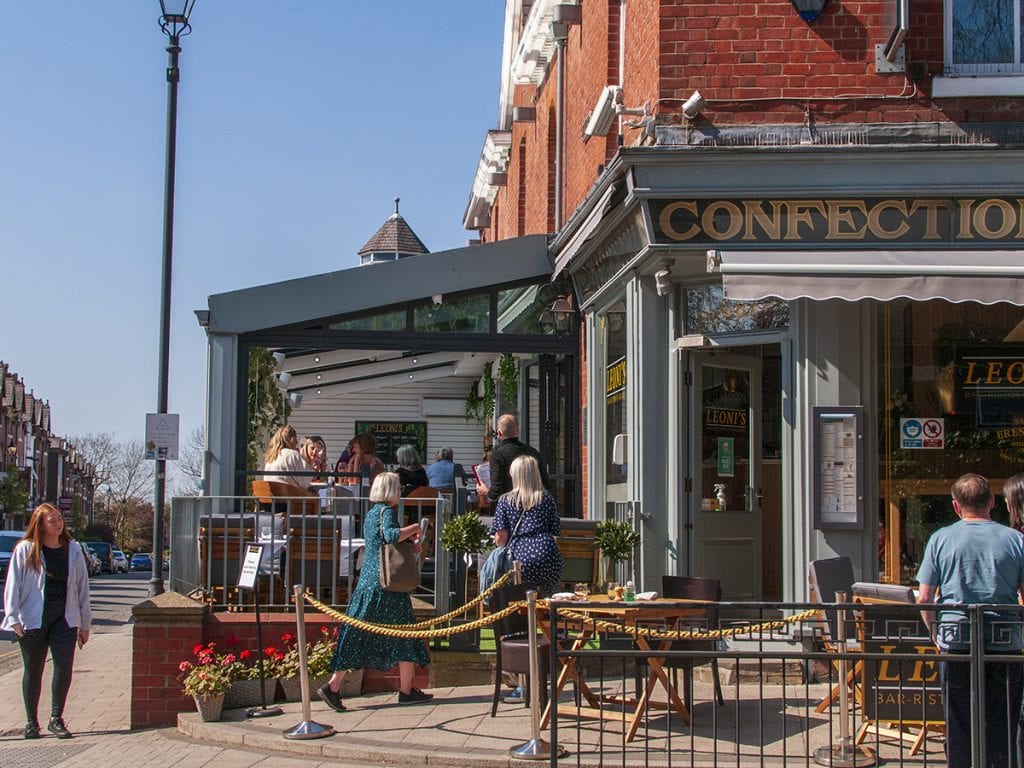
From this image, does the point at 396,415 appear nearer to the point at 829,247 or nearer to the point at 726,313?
the point at 726,313

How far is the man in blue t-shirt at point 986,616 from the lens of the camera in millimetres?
6656

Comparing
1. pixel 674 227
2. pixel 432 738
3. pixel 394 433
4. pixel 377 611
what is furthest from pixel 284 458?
pixel 394 433

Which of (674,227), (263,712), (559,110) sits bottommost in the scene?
(263,712)

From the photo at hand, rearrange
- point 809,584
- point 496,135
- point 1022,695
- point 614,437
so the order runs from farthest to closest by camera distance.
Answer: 1. point 496,135
2. point 614,437
3. point 809,584
4. point 1022,695

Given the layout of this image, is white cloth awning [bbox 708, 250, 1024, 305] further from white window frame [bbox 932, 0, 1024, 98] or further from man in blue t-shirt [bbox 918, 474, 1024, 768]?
man in blue t-shirt [bbox 918, 474, 1024, 768]

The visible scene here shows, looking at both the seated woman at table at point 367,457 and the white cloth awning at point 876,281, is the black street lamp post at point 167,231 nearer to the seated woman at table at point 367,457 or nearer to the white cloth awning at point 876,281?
the seated woman at table at point 367,457

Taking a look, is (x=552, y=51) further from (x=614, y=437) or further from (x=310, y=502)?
(x=310, y=502)

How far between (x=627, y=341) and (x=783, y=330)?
61.1 inches

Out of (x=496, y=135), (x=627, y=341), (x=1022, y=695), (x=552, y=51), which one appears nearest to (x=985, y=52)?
(x=627, y=341)

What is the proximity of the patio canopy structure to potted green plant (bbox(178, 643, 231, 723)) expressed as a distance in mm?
3408

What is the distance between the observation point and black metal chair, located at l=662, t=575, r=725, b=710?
8.46 m

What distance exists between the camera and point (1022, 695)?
6680mm

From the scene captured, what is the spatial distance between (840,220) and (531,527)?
10.8 feet

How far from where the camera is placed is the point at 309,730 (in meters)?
8.88
